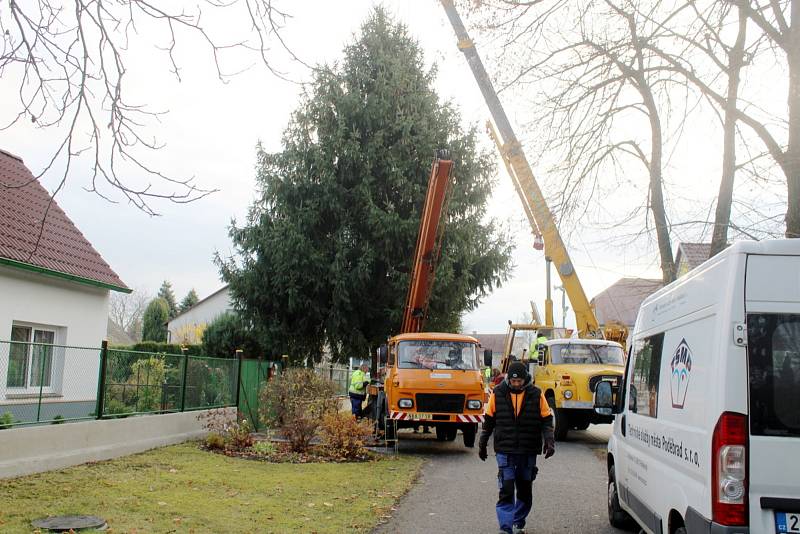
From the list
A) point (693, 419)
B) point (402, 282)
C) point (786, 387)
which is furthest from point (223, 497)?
point (402, 282)

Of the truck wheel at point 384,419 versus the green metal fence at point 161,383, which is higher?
the green metal fence at point 161,383

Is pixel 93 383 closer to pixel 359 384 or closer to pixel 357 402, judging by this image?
pixel 359 384

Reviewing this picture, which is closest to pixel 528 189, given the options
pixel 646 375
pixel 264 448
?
pixel 264 448

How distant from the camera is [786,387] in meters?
4.46

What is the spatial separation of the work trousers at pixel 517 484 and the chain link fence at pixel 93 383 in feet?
20.8

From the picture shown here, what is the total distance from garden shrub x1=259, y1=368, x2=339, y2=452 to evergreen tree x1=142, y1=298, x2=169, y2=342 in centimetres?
4130

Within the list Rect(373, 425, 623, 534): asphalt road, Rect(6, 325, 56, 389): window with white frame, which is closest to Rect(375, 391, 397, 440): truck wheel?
Rect(373, 425, 623, 534): asphalt road

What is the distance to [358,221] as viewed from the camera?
2442 centimetres

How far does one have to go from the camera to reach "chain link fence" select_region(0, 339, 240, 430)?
1012 centimetres

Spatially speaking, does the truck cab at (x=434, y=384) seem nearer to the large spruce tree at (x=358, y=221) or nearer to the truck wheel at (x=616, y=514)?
the large spruce tree at (x=358, y=221)

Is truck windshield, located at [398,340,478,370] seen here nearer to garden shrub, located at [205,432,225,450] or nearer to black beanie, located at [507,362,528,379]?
garden shrub, located at [205,432,225,450]

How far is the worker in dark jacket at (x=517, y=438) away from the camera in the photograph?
7.84m

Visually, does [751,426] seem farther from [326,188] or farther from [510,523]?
[326,188]

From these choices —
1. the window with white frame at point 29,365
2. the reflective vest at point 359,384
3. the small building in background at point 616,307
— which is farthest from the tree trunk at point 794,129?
the small building in background at point 616,307
